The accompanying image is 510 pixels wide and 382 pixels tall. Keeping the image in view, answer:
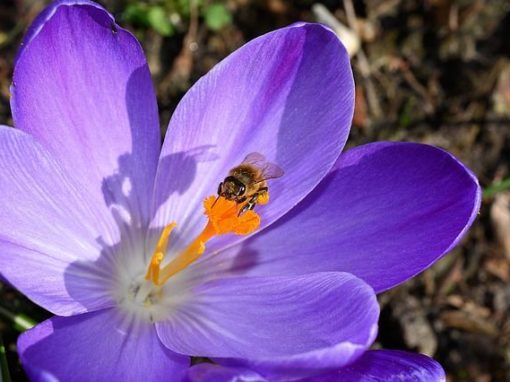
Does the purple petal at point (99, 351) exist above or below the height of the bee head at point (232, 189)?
below

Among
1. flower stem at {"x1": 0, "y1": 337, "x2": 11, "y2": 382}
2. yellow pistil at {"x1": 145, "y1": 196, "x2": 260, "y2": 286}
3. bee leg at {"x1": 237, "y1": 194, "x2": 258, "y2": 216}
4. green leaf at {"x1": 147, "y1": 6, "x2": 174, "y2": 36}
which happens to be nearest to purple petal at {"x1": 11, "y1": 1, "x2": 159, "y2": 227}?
yellow pistil at {"x1": 145, "y1": 196, "x2": 260, "y2": 286}

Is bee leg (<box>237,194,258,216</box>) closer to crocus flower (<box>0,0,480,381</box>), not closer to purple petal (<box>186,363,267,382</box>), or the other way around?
crocus flower (<box>0,0,480,381</box>)

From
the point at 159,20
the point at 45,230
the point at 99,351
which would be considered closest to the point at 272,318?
the point at 99,351

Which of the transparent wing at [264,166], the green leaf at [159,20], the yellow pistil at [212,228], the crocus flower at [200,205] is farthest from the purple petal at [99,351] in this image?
the green leaf at [159,20]

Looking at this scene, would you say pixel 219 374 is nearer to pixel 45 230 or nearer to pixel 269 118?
pixel 45 230

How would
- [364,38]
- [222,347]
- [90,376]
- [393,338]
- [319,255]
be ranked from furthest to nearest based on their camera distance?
[364,38]
[393,338]
[319,255]
[222,347]
[90,376]

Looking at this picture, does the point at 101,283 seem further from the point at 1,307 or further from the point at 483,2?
the point at 483,2

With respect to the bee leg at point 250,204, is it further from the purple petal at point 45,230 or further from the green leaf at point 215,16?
the green leaf at point 215,16

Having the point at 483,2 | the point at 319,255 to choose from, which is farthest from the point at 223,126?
the point at 483,2
